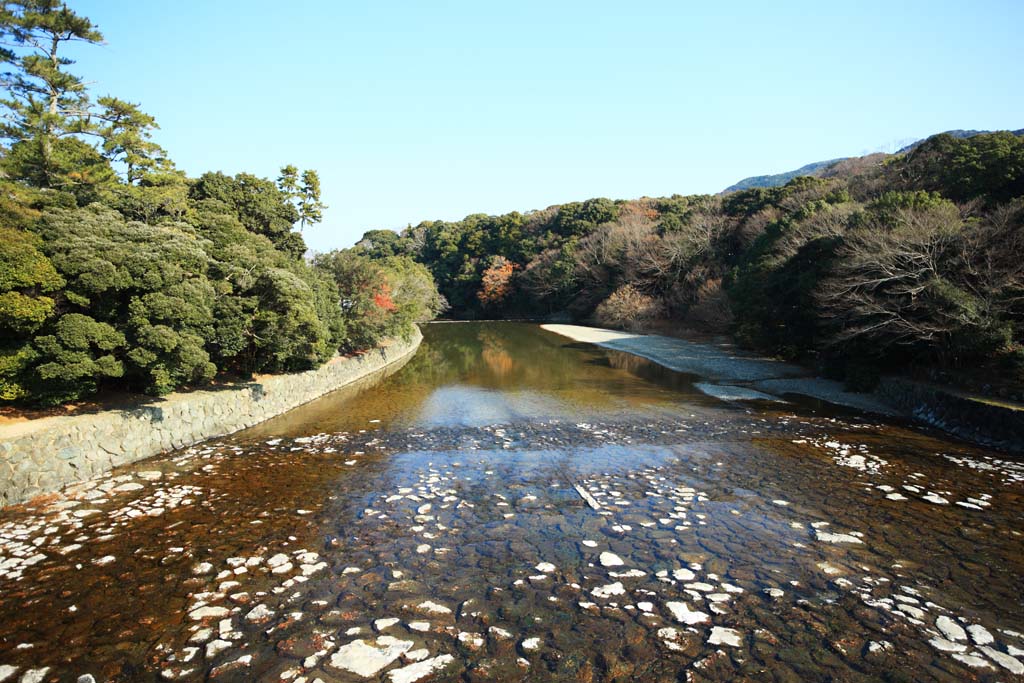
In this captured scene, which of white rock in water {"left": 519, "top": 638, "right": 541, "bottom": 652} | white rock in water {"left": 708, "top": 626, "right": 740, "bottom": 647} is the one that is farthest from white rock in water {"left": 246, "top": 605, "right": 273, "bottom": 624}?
white rock in water {"left": 708, "top": 626, "right": 740, "bottom": 647}

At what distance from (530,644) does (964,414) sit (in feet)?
49.4

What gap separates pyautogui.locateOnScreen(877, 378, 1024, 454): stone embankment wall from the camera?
12977mm

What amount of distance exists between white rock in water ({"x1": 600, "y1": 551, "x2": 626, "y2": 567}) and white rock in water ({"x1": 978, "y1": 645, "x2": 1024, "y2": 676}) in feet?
12.5

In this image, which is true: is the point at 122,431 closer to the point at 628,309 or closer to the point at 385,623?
the point at 385,623

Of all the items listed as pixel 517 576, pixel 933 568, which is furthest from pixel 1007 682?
pixel 517 576

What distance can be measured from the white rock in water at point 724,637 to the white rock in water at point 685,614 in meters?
0.18

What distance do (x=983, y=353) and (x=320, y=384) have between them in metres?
22.1

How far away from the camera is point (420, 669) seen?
515 cm

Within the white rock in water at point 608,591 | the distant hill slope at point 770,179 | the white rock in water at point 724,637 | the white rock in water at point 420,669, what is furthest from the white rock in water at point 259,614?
the distant hill slope at point 770,179

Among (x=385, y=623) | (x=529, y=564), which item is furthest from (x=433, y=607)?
(x=529, y=564)

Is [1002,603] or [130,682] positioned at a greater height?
[130,682]

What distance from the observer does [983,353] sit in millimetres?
15523

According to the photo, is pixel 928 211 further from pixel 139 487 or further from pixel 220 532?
pixel 139 487

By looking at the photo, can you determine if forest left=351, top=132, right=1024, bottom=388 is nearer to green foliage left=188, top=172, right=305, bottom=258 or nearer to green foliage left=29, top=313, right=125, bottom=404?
green foliage left=29, top=313, right=125, bottom=404
